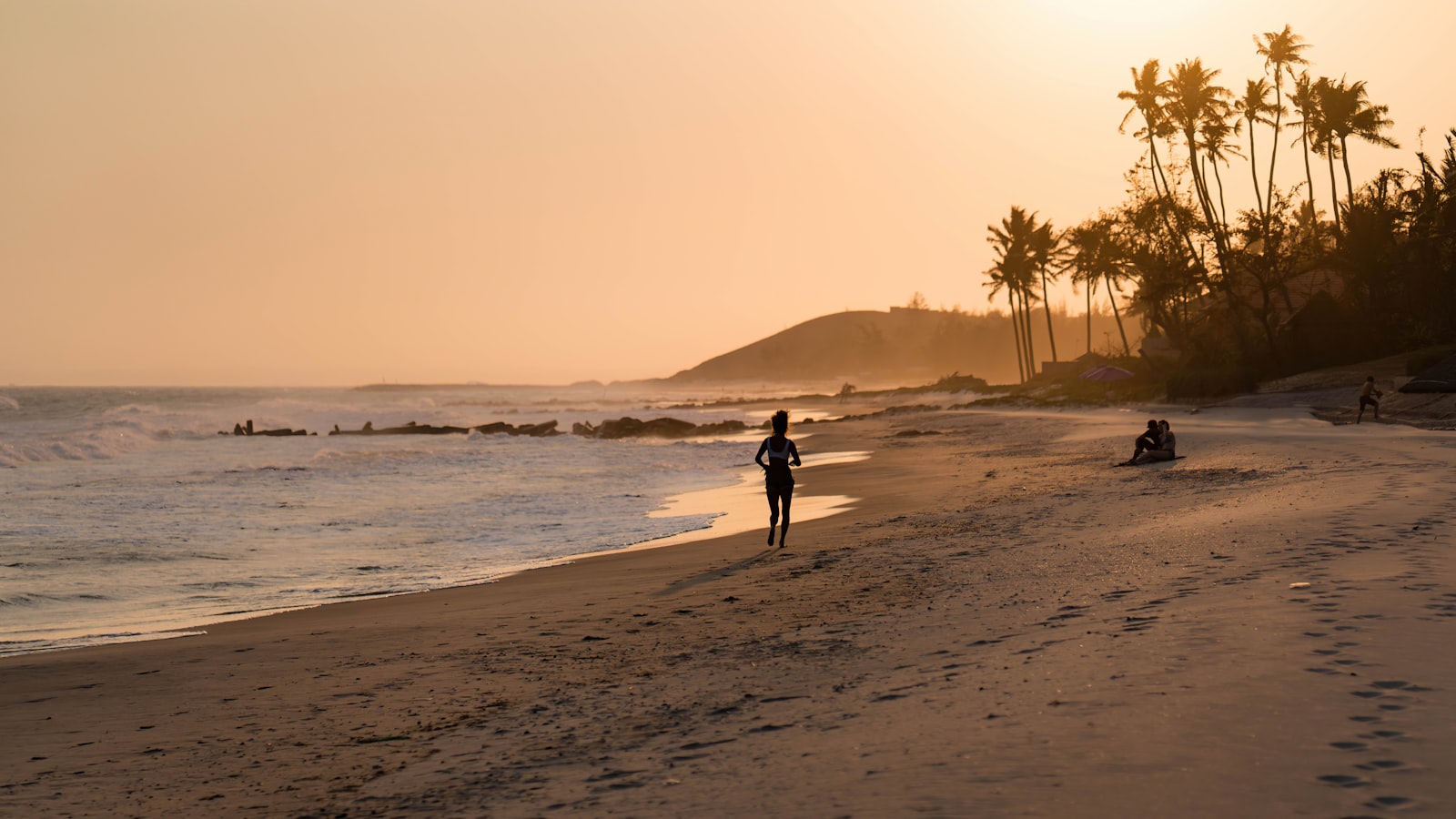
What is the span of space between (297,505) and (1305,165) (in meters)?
58.3

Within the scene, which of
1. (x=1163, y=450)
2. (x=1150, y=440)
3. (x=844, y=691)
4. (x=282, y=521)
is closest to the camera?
→ (x=844, y=691)

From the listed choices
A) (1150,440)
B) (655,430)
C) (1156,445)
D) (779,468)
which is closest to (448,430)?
(655,430)

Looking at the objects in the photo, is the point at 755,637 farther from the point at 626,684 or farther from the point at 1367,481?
the point at 1367,481

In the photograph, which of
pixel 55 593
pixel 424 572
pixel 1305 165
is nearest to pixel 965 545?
pixel 424 572

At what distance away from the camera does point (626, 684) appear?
20.7ft

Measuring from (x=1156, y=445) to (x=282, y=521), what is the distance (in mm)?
16776

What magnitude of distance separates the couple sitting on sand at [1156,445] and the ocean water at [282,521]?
28.1 ft

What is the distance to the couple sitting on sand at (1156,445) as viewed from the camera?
18766mm

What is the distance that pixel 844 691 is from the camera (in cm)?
566

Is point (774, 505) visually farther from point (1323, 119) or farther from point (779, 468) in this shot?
point (1323, 119)

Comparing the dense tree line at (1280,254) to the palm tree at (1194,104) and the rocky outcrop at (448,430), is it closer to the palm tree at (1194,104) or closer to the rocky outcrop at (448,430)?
the palm tree at (1194,104)

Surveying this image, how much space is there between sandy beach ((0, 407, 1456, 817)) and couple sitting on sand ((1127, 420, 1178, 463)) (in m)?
7.32

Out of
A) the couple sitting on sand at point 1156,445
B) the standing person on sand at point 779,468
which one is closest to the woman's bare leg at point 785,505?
the standing person on sand at point 779,468

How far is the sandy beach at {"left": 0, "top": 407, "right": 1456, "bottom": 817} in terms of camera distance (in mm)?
4102
